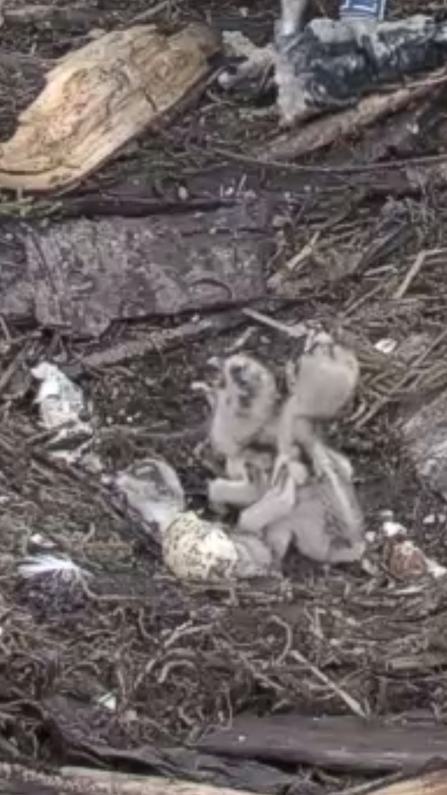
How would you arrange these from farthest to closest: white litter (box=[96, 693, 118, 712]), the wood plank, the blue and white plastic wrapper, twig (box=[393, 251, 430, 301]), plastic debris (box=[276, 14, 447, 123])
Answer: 1. the blue and white plastic wrapper
2. plastic debris (box=[276, 14, 447, 123])
3. twig (box=[393, 251, 430, 301])
4. white litter (box=[96, 693, 118, 712])
5. the wood plank

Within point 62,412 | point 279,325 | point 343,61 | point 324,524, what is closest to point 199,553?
point 324,524

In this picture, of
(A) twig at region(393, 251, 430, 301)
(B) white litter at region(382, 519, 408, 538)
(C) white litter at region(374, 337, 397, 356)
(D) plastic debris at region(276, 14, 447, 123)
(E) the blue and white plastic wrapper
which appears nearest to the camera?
(B) white litter at region(382, 519, 408, 538)

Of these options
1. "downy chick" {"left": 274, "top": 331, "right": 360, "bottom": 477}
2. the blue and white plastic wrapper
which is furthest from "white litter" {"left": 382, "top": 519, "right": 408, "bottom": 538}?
the blue and white plastic wrapper

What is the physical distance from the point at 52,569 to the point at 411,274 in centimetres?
130

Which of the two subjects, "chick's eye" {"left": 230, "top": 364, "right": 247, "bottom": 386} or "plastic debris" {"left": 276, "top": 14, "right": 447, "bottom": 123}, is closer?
"chick's eye" {"left": 230, "top": 364, "right": 247, "bottom": 386}

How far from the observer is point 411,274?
5.42 m

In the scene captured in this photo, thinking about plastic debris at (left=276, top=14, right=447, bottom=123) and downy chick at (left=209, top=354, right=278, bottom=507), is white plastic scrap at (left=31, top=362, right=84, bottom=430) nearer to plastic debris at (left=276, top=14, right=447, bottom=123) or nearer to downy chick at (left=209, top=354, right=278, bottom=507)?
downy chick at (left=209, top=354, right=278, bottom=507)

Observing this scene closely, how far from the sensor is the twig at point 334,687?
13.8 ft

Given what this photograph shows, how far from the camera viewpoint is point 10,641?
170 inches

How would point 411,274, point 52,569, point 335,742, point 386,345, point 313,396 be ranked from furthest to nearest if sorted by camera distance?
point 411,274
point 386,345
point 313,396
point 52,569
point 335,742

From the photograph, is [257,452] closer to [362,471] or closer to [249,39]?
[362,471]

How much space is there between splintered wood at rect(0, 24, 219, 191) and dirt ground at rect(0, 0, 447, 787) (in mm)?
58

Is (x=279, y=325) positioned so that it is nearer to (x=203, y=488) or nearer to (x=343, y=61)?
(x=203, y=488)

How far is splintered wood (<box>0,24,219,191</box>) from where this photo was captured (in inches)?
220
